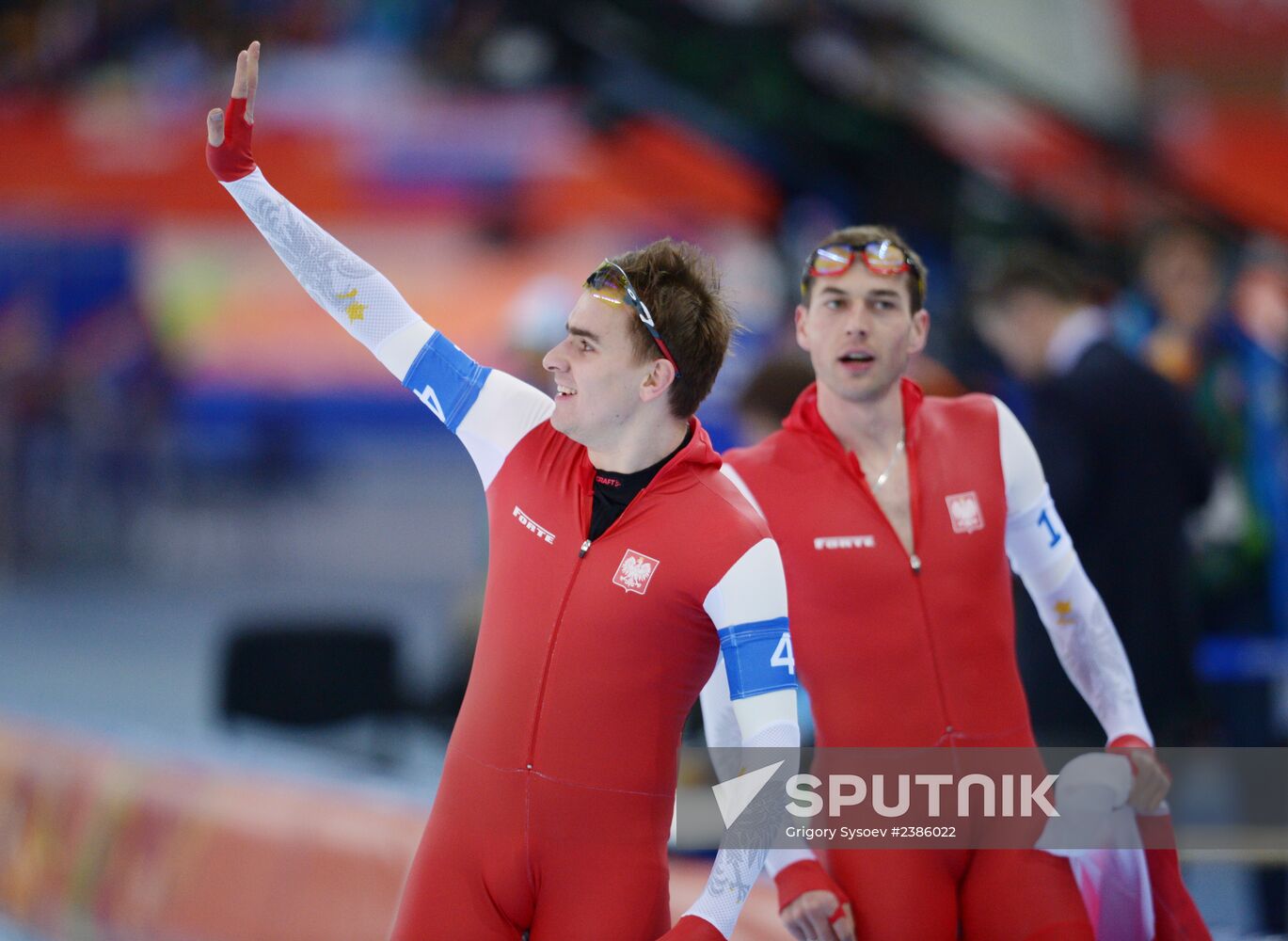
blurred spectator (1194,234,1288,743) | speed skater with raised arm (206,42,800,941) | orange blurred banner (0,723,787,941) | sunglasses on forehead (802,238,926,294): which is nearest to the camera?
speed skater with raised arm (206,42,800,941)

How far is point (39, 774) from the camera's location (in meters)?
5.81

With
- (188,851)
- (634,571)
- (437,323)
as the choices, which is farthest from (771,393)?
(437,323)

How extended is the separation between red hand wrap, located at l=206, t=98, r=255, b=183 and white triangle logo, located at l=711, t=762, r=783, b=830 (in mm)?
1489

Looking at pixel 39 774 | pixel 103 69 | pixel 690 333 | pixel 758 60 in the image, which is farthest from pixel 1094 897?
pixel 103 69

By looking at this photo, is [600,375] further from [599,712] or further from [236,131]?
[236,131]

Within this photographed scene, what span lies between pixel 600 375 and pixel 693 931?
98cm

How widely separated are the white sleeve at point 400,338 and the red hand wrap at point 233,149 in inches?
0.9

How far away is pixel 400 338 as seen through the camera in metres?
2.89

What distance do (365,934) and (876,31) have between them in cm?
591

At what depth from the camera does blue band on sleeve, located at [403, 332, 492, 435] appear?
2861 mm

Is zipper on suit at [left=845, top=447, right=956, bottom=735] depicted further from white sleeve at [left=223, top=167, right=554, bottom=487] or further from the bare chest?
white sleeve at [left=223, top=167, right=554, bottom=487]

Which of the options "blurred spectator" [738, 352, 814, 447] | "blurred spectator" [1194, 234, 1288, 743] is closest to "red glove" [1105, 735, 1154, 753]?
"blurred spectator" [738, 352, 814, 447]

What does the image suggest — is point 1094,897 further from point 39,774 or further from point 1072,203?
point 1072,203

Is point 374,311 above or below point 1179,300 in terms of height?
below
